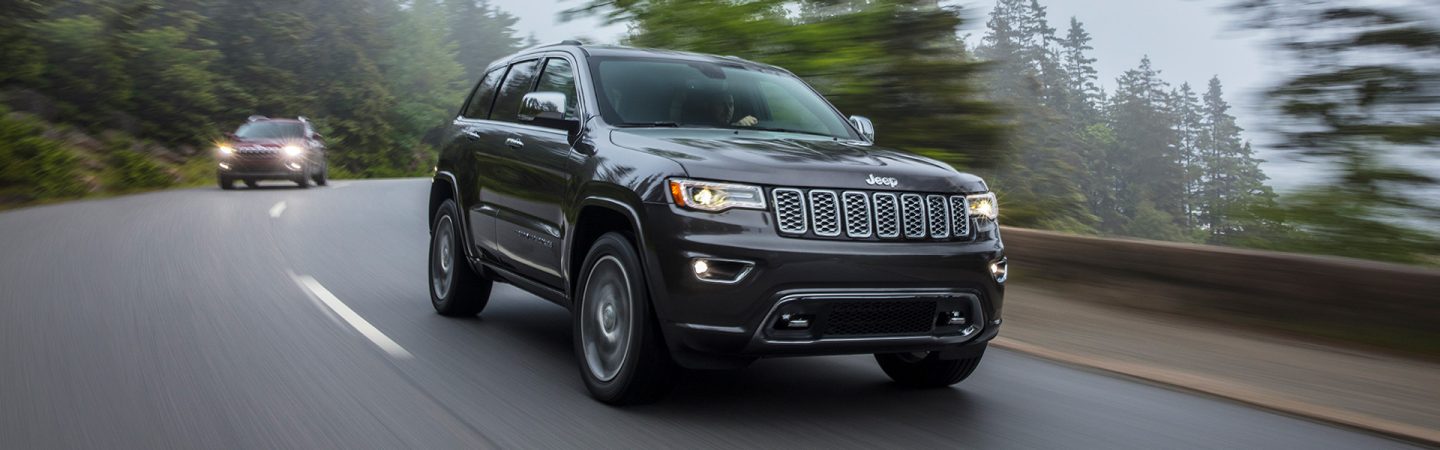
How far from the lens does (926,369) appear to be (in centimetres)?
637

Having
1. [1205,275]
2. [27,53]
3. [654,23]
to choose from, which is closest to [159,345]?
[1205,275]

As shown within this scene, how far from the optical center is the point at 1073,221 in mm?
20078

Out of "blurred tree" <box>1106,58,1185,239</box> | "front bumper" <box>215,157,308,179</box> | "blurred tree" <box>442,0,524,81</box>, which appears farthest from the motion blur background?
"blurred tree" <box>442,0,524,81</box>

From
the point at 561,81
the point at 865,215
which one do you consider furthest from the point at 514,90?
the point at 865,215

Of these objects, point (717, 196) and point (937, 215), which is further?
point (937, 215)

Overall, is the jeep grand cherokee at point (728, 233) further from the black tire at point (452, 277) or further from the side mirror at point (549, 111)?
the black tire at point (452, 277)

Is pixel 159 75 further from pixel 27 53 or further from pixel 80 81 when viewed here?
pixel 27 53

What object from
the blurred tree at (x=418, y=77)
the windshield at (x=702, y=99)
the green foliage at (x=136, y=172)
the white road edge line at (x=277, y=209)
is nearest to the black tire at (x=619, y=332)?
the windshield at (x=702, y=99)

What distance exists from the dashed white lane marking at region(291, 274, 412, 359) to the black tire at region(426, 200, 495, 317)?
21.8 inches

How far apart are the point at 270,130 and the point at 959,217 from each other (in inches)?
994

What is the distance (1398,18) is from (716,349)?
740 centimetres

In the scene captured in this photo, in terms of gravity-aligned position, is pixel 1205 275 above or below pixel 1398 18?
below

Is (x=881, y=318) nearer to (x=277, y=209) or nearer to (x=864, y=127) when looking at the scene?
(x=864, y=127)

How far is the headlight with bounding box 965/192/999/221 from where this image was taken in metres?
5.82
